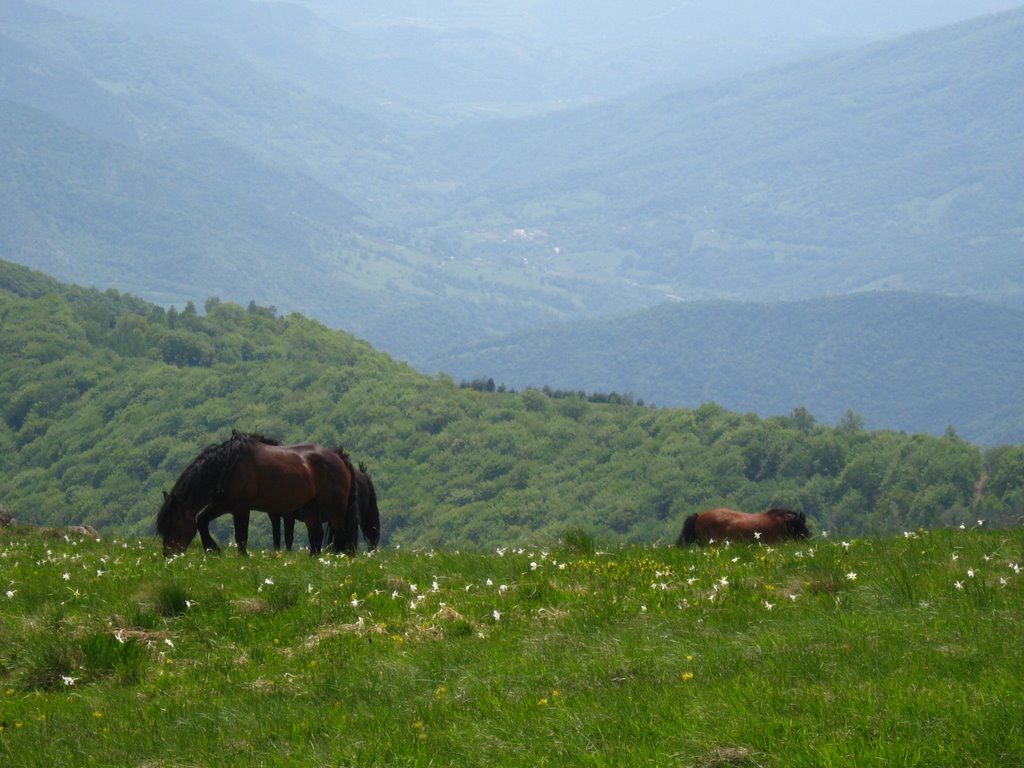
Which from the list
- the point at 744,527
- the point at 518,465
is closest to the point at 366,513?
the point at 744,527

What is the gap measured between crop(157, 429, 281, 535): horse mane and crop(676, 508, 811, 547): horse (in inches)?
259

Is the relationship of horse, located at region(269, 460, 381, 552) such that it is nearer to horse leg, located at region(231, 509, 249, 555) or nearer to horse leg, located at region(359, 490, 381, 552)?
horse leg, located at region(359, 490, 381, 552)

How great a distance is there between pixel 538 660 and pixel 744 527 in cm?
1078

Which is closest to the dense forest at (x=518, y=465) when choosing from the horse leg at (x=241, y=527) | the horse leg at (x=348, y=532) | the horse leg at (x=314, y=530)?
the horse leg at (x=348, y=532)

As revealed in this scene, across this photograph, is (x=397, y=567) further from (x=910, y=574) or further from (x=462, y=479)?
(x=462, y=479)

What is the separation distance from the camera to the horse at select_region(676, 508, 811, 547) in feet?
67.3

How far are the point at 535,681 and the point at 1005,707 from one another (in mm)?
3391

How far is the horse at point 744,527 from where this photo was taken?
20500mm

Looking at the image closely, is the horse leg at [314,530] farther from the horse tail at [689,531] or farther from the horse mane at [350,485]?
the horse tail at [689,531]

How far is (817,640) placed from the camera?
33.4 feet

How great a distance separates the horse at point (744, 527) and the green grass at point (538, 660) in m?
4.83

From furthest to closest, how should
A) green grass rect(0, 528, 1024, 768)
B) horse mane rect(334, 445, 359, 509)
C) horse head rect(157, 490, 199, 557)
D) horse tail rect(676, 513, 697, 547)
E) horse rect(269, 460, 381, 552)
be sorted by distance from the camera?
horse rect(269, 460, 381, 552) < horse mane rect(334, 445, 359, 509) < horse tail rect(676, 513, 697, 547) < horse head rect(157, 490, 199, 557) < green grass rect(0, 528, 1024, 768)

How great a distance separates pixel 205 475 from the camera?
20.2 meters

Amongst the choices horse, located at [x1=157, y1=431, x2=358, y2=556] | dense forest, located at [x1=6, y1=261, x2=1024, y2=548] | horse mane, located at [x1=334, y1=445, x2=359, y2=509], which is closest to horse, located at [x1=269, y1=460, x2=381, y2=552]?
horse mane, located at [x1=334, y1=445, x2=359, y2=509]
